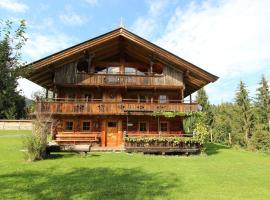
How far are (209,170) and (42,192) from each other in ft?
28.7

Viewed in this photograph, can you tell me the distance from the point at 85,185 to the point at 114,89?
17396mm

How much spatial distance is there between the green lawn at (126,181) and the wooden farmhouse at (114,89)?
9.06 metres

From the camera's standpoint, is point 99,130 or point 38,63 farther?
point 99,130

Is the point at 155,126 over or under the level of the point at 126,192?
over

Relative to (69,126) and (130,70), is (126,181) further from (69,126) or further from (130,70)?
(130,70)

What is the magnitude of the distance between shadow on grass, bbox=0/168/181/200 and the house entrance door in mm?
12437

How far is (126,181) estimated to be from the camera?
1181cm

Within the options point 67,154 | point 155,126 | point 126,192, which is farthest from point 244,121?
point 126,192

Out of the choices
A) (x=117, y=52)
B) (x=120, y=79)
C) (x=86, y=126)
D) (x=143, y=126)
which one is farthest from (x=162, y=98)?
(x=86, y=126)

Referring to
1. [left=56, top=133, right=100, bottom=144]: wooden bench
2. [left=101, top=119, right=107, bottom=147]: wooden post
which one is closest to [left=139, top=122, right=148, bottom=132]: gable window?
[left=101, top=119, right=107, bottom=147]: wooden post

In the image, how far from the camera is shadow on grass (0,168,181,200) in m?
9.59

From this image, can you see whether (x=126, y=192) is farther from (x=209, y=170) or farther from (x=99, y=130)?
(x=99, y=130)

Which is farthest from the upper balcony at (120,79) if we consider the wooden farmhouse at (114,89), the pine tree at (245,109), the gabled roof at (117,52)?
the pine tree at (245,109)

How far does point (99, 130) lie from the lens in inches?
1054
